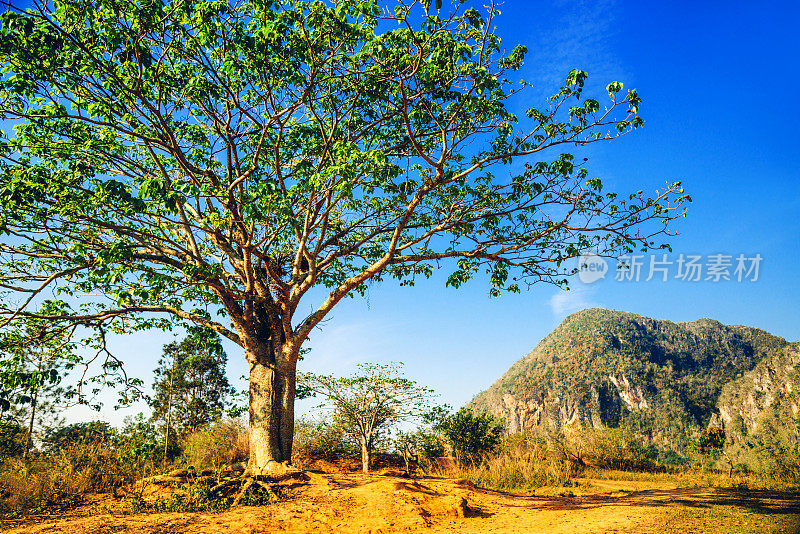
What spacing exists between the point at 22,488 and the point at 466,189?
443 inches

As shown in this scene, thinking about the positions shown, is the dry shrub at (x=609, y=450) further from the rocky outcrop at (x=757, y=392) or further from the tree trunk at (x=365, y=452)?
the rocky outcrop at (x=757, y=392)

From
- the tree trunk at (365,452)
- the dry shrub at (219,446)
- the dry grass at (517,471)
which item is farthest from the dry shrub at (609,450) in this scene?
the dry shrub at (219,446)

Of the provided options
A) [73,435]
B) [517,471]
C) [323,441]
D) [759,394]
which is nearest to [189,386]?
[73,435]

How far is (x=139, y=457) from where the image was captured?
37.8 ft

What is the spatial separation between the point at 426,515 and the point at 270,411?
4.39m

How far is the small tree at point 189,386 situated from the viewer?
2705 centimetres

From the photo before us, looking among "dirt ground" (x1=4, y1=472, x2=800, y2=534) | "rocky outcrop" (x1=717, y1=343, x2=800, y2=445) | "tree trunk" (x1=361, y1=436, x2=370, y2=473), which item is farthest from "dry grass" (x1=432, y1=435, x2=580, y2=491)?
"rocky outcrop" (x1=717, y1=343, x2=800, y2=445)

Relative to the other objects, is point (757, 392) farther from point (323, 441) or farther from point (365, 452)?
point (323, 441)

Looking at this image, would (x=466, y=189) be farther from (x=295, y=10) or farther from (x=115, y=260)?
(x=115, y=260)

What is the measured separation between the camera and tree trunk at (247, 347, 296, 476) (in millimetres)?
9375

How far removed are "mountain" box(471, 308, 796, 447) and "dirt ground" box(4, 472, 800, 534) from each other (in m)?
66.5

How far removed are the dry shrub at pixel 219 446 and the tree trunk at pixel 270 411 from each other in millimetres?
4406

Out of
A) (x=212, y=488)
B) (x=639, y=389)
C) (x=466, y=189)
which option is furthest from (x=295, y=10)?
(x=639, y=389)

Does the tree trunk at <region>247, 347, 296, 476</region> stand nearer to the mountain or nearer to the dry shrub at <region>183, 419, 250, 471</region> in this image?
the dry shrub at <region>183, 419, 250, 471</region>
